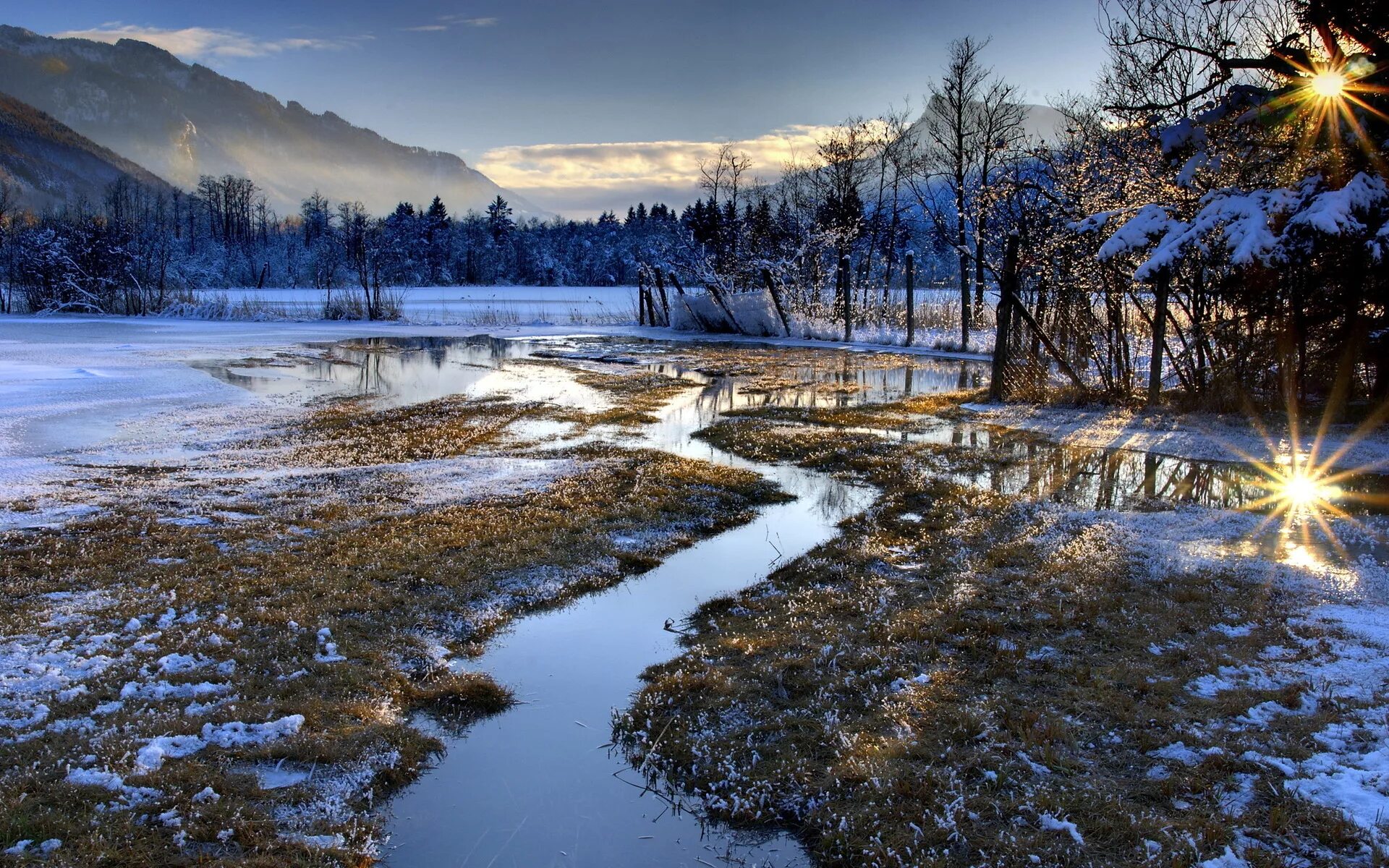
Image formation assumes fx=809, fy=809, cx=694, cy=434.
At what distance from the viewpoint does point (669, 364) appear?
2245 cm

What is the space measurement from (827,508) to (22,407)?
1377 centimetres

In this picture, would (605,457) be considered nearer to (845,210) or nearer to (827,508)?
(827,508)

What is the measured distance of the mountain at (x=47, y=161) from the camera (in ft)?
521

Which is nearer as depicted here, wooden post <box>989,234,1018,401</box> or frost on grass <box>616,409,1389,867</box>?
frost on grass <box>616,409,1389,867</box>

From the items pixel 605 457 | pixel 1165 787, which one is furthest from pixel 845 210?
pixel 1165 787

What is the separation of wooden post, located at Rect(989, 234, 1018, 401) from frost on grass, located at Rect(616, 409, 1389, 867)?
834cm

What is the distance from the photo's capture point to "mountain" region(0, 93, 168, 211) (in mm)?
158875

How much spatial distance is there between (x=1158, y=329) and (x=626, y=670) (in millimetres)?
11503

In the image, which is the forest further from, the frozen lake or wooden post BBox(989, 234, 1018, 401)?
the frozen lake

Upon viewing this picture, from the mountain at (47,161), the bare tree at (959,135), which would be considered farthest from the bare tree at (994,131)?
the mountain at (47,161)

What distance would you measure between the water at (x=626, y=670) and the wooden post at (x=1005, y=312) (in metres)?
2.78

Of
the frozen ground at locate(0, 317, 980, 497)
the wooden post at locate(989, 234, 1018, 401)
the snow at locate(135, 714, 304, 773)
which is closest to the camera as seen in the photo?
the snow at locate(135, 714, 304, 773)

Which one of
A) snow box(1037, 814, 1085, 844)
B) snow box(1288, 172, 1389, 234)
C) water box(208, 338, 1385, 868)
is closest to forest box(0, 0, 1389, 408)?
snow box(1288, 172, 1389, 234)

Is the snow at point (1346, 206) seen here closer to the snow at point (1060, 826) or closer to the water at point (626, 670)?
the water at point (626, 670)
